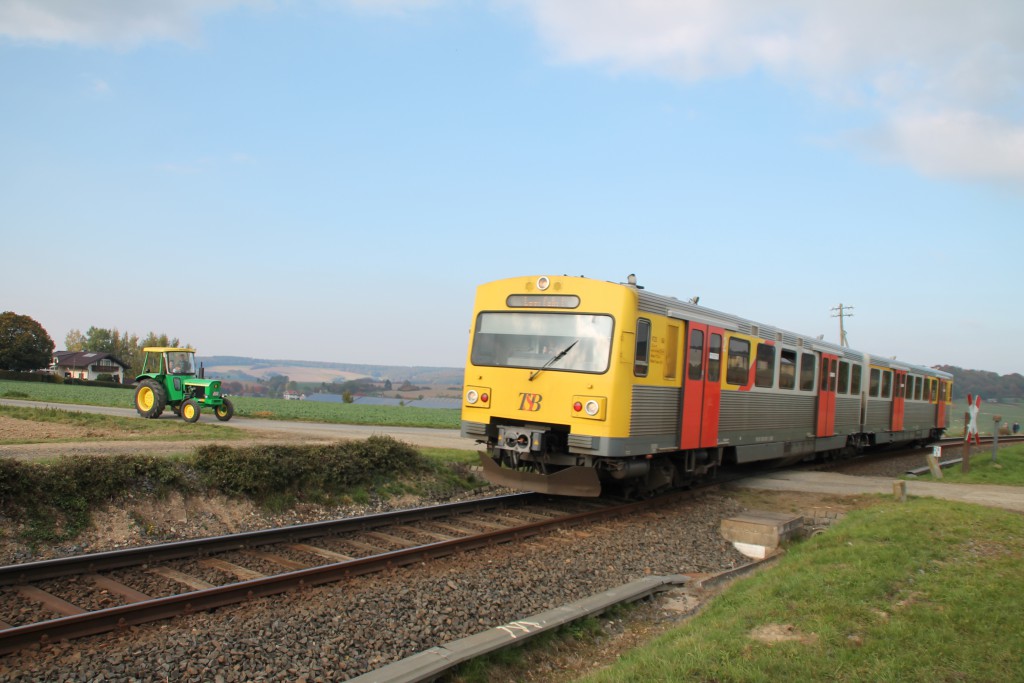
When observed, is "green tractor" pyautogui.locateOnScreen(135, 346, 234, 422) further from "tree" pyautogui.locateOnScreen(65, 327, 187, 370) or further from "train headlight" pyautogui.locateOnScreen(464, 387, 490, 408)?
"tree" pyautogui.locateOnScreen(65, 327, 187, 370)

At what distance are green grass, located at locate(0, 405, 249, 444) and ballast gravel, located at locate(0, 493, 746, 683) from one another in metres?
11.5

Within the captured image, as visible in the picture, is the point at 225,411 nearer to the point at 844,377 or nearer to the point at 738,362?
the point at 738,362

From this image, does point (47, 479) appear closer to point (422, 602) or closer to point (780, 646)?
point (422, 602)

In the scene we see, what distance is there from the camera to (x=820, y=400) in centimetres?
1700

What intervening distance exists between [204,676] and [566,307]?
687 cm

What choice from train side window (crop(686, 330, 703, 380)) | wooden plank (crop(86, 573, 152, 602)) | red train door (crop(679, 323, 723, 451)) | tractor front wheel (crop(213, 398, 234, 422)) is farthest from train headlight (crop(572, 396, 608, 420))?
tractor front wheel (crop(213, 398, 234, 422))

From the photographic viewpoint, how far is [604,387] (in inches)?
384

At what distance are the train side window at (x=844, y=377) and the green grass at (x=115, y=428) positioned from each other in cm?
1476

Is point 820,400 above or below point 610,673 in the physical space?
above

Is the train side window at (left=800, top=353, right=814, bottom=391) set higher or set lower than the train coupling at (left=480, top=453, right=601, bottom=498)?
higher

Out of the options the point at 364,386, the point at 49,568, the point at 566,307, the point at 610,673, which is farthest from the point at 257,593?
the point at 364,386

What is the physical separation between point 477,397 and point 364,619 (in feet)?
17.5

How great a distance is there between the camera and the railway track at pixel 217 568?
5457mm

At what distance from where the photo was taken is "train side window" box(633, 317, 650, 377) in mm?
10209
